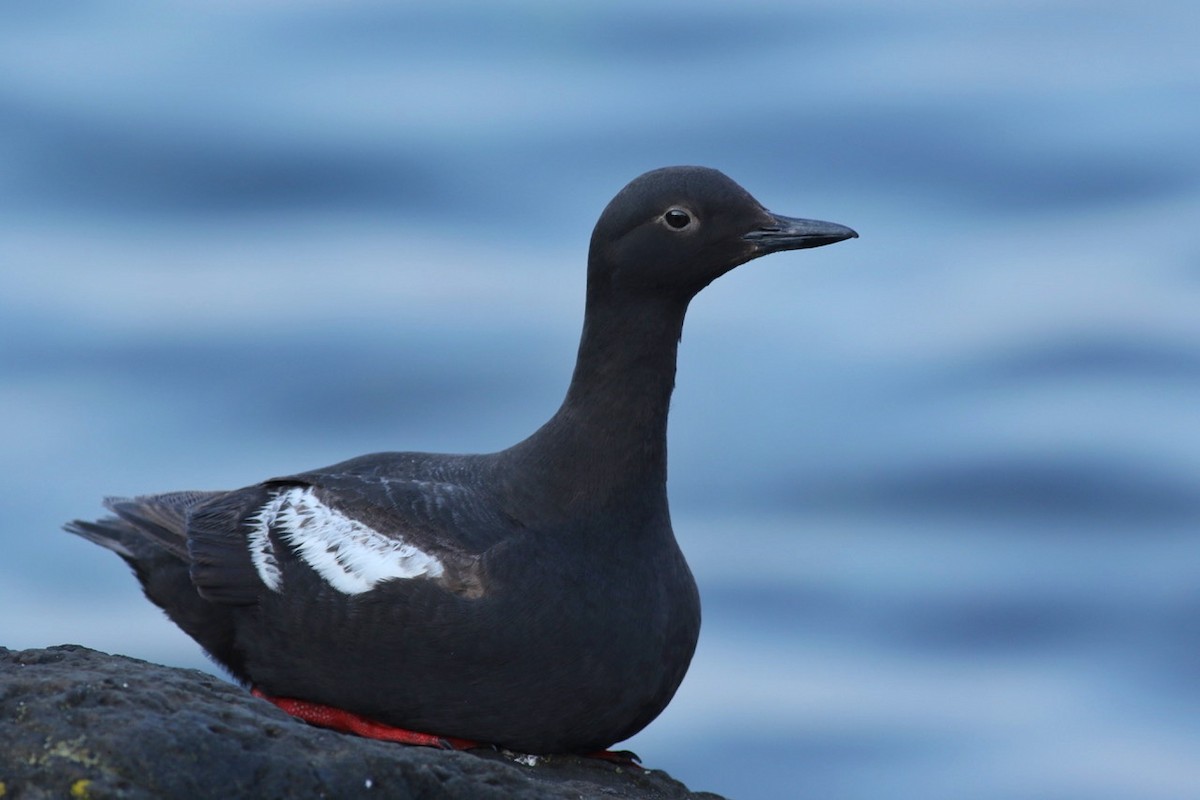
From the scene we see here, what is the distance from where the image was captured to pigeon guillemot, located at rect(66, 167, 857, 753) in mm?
5727

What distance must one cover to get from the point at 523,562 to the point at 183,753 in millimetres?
2188

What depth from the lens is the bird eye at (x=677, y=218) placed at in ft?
19.8

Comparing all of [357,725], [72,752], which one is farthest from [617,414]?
[72,752]

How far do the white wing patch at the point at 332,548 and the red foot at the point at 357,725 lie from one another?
0.39 meters

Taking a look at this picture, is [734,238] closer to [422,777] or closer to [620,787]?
[620,787]

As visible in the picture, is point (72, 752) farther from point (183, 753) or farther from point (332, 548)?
point (332, 548)

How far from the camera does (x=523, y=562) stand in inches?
229

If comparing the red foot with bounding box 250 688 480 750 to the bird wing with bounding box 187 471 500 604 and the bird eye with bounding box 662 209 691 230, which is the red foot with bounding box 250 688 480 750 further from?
the bird eye with bounding box 662 209 691 230

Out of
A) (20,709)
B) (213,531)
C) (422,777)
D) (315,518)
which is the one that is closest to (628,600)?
(315,518)

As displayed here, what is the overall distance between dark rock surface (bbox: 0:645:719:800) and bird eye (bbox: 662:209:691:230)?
237 cm

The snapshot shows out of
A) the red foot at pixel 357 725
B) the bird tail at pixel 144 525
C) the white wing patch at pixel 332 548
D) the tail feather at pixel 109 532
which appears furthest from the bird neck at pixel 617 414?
the tail feather at pixel 109 532

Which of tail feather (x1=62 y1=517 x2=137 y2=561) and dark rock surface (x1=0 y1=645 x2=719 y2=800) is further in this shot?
tail feather (x1=62 y1=517 x2=137 y2=561)

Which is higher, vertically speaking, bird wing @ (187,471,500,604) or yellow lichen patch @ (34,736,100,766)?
bird wing @ (187,471,500,604)

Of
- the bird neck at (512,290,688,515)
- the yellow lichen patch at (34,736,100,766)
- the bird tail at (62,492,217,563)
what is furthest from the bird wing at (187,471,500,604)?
the yellow lichen patch at (34,736,100,766)
